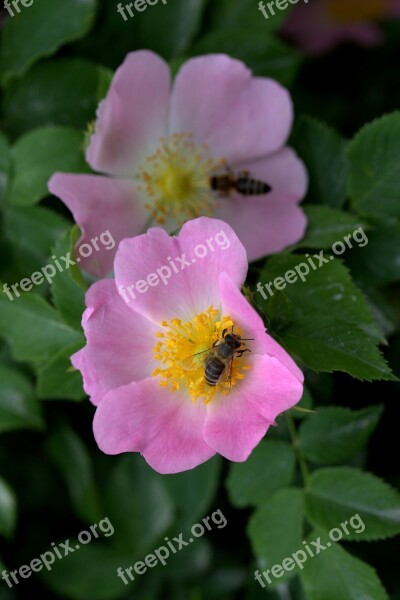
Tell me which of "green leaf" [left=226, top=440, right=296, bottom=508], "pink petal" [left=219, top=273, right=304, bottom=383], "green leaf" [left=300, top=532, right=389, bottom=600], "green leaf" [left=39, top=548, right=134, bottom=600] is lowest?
"green leaf" [left=39, top=548, right=134, bottom=600]

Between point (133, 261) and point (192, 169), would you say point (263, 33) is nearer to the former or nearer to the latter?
point (192, 169)

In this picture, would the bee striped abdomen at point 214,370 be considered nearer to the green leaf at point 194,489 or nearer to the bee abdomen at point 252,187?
the bee abdomen at point 252,187

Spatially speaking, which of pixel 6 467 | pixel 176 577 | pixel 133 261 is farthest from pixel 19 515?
pixel 133 261

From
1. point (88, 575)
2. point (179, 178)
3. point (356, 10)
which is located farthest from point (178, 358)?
point (356, 10)

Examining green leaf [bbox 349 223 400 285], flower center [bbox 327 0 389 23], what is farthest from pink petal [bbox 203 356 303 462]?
flower center [bbox 327 0 389 23]

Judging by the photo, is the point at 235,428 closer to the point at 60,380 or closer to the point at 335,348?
the point at 335,348

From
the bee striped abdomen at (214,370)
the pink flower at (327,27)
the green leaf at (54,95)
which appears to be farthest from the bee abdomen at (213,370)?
the pink flower at (327,27)

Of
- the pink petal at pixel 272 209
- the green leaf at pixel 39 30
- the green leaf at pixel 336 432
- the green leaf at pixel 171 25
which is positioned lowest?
the green leaf at pixel 336 432

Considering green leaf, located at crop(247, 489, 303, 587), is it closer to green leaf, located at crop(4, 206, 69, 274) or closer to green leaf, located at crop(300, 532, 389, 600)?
green leaf, located at crop(300, 532, 389, 600)
